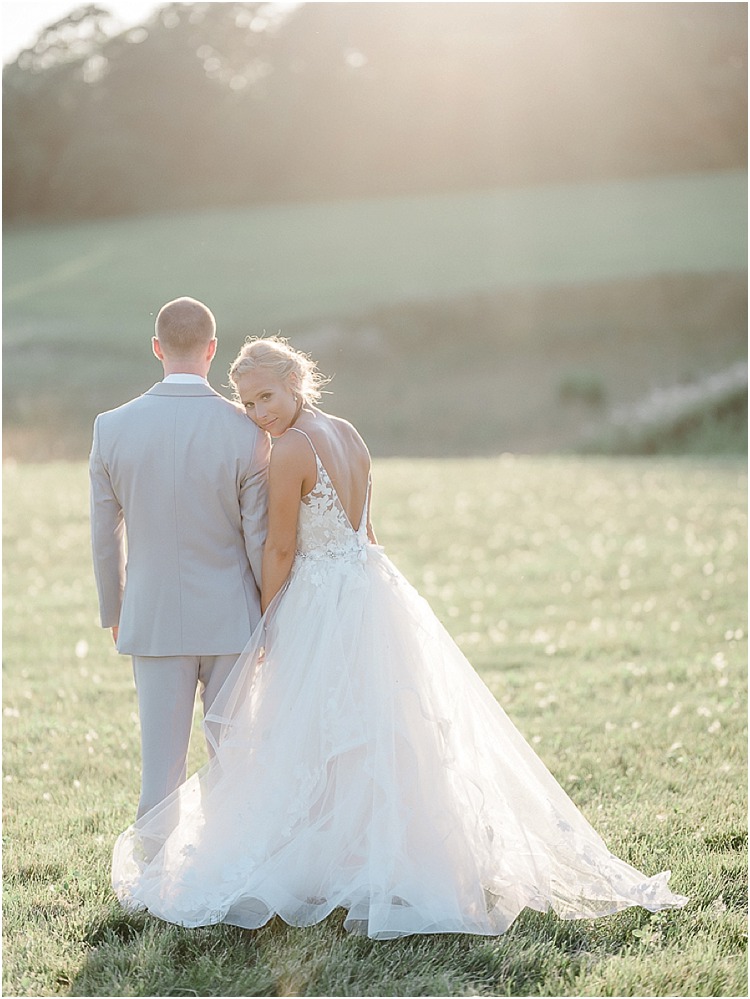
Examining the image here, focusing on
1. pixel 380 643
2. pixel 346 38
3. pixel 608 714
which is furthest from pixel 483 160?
pixel 380 643

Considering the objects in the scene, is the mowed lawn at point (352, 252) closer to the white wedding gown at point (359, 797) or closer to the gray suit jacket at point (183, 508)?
the gray suit jacket at point (183, 508)

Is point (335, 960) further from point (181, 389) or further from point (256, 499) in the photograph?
point (181, 389)

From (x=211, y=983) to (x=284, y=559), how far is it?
1589 millimetres

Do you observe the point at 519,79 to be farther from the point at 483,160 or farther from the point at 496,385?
the point at 496,385

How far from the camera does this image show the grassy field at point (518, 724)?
398 centimetres

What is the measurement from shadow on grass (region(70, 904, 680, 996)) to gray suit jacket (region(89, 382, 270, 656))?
109cm

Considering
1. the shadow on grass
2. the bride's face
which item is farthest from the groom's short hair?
the shadow on grass

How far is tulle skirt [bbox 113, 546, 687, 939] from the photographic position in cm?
413

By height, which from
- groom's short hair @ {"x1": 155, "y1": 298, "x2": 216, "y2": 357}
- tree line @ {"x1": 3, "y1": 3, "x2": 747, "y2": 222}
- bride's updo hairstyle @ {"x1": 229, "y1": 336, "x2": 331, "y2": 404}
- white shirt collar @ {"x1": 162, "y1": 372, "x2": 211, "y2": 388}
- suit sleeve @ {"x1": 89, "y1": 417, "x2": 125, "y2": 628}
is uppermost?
tree line @ {"x1": 3, "y1": 3, "x2": 747, "y2": 222}

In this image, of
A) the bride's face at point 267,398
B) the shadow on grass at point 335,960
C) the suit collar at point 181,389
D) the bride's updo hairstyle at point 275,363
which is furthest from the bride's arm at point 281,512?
the shadow on grass at point 335,960

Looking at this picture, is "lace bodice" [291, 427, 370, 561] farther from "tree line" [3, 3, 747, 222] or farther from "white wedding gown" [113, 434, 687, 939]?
"tree line" [3, 3, 747, 222]

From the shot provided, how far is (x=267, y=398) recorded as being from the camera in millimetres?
4453

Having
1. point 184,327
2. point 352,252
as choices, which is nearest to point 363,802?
point 184,327

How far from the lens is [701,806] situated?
562 cm
